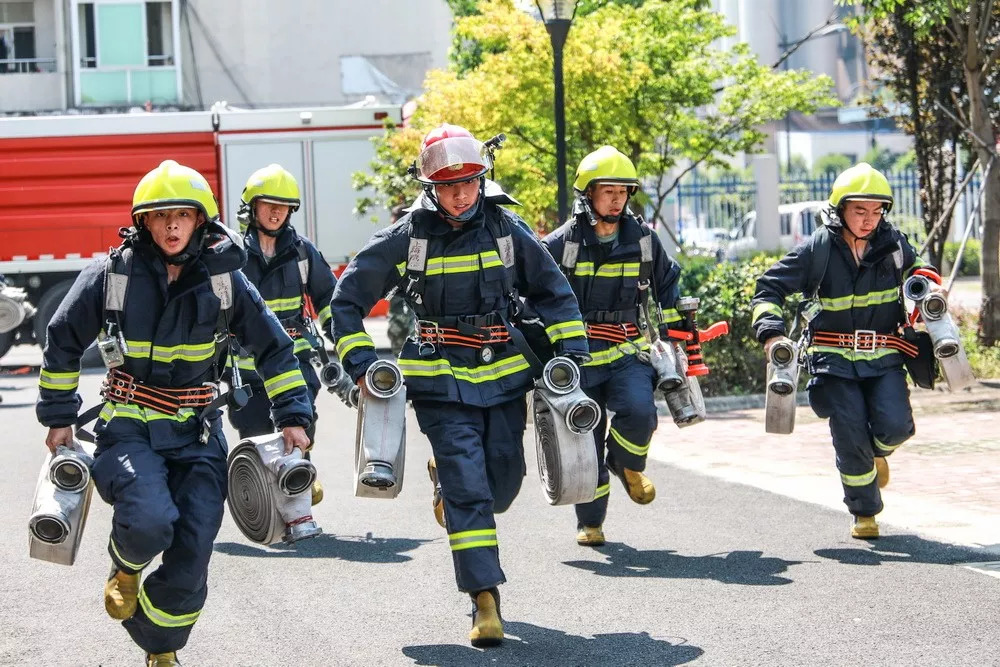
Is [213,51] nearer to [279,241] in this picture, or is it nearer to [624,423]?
[279,241]

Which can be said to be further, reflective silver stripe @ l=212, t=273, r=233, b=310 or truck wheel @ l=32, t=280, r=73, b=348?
truck wheel @ l=32, t=280, r=73, b=348

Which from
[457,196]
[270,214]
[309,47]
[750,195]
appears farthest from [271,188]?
[309,47]

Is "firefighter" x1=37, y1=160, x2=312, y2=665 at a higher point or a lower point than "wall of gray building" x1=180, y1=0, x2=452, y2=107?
lower

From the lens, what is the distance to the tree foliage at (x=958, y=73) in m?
14.7

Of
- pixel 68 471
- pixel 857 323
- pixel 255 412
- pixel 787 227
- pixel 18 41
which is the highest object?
pixel 18 41

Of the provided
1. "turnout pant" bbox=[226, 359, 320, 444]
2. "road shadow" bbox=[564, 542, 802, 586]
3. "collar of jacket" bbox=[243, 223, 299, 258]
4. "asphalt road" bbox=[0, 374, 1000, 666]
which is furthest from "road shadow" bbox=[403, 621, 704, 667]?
"collar of jacket" bbox=[243, 223, 299, 258]

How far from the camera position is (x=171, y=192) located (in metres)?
5.34

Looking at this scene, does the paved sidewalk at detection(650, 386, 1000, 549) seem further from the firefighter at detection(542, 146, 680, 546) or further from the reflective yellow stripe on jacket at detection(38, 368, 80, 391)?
the reflective yellow stripe on jacket at detection(38, 368, 80, 391)

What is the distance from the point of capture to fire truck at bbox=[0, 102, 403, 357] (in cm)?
2109

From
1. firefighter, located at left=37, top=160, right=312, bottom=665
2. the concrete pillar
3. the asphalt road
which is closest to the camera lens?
firefighter, located at left=37, top=160, right=312, bottom=665

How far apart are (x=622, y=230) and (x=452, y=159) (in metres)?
2.05

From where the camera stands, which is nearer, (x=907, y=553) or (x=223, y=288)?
(x=223, y=288)

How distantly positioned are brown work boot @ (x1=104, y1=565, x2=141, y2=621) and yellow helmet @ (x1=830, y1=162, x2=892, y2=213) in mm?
4019

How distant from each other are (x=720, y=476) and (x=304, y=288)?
3246mm
